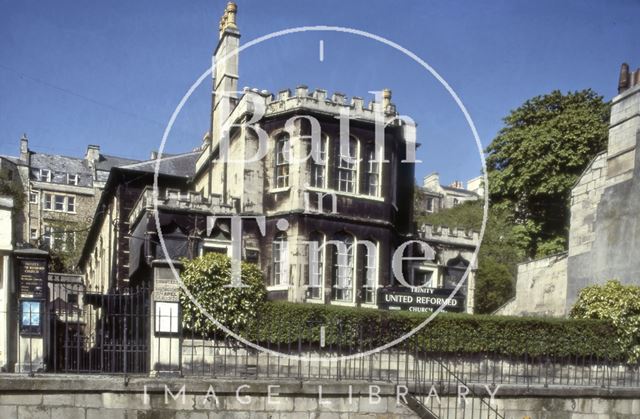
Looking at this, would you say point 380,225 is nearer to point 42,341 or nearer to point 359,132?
point 359,132

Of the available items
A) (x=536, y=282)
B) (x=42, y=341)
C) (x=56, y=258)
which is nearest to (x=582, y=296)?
(x=536, y=282)

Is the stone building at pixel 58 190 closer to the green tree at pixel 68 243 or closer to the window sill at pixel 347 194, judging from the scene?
the green tree at pixel 68 243

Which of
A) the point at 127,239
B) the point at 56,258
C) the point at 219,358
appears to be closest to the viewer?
the point at 219,358

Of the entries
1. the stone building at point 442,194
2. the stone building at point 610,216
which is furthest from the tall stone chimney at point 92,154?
the stone building at point 610,216

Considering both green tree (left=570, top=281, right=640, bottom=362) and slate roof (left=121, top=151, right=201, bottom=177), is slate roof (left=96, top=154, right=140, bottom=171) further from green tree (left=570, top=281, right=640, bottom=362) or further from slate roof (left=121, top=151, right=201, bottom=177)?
green tree (left=570, top=281, right=640, bottom=362)

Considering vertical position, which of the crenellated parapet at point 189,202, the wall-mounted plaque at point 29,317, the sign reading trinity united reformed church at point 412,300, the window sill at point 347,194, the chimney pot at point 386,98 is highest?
the chimney pot at point 386,98

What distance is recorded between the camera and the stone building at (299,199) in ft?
64.1

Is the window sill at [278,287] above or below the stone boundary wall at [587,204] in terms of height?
below

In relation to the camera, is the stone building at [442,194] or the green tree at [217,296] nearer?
the green tree at [217,296]

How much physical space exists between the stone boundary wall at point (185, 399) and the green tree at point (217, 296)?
3.69 m

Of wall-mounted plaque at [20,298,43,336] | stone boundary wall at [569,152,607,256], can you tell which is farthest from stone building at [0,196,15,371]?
stone boundary wall at [569,152,607,256]

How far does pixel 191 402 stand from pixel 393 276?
37.3ft

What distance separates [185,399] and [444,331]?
6416 millimetres

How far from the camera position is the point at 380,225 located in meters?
20.3
